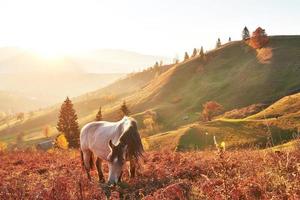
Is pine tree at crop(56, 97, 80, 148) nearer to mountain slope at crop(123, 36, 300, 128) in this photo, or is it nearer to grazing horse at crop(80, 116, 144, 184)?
mountain slope at crop(123, 36, 300, 128)

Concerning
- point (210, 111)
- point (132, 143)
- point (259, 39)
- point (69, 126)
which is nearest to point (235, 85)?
point (210, 111)

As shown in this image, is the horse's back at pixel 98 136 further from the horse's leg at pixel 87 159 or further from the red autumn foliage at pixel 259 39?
the red autumn foliage at pixel 259 39

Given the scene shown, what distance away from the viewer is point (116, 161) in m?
13.6

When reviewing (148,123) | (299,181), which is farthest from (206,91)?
(299,181)

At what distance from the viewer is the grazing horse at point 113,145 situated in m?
13.7

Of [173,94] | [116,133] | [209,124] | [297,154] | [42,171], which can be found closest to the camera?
[297,154]

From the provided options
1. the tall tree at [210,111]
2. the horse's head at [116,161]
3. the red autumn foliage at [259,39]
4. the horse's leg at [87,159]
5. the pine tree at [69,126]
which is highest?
the red autumn foliage at [259,39]

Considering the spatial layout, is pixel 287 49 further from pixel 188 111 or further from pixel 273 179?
pixel 273 179

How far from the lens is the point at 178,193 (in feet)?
30.8

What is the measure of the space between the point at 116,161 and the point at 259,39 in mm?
188028

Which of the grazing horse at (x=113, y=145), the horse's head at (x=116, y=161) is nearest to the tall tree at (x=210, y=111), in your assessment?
the grazing horse at (x=113, y=145)

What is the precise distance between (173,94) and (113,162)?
17838 cm

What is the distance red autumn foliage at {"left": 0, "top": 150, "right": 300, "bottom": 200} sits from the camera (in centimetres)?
811

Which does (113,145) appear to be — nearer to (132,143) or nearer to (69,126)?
(132,143)
